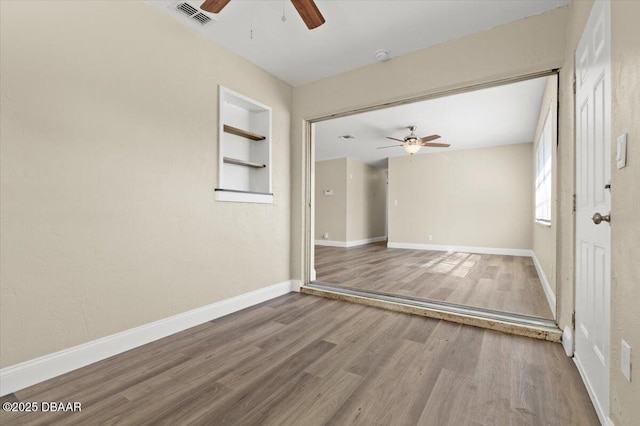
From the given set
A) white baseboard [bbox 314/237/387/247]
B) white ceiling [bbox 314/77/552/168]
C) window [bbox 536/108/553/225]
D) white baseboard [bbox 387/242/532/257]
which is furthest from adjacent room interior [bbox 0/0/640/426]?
white baseboard [bbox 314/237/387/247]

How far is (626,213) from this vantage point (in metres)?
1.07

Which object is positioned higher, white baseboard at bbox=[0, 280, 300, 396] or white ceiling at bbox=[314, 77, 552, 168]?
white ceiling at bbox=[314, 77, 552, 168]

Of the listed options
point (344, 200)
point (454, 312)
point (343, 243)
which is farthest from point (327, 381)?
point (344, 200)

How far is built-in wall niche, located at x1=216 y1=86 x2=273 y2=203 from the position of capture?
→ 9.83 ft

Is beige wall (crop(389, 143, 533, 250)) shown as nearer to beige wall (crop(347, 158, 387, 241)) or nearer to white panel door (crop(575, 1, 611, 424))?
beige wall (crop(347, 158, 387, 241))

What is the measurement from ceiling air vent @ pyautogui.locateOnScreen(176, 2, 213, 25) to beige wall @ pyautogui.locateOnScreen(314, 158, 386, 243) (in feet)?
19.1

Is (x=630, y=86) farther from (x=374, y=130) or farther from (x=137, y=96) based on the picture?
(x=374, y=130)

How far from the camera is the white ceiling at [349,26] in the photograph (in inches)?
87.9

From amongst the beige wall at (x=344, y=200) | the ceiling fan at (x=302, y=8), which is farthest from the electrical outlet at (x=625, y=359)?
the beige wall at (x=344, y=200)

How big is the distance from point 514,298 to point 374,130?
Result: 3.57 m

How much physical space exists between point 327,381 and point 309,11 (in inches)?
91.2

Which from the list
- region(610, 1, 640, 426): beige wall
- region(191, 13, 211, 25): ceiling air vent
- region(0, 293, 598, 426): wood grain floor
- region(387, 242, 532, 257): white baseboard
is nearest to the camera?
region(610, 1, 640, 426): beige wall

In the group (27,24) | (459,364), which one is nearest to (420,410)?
(459,364)

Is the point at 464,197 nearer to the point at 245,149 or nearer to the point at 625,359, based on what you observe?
the point at 245,149
